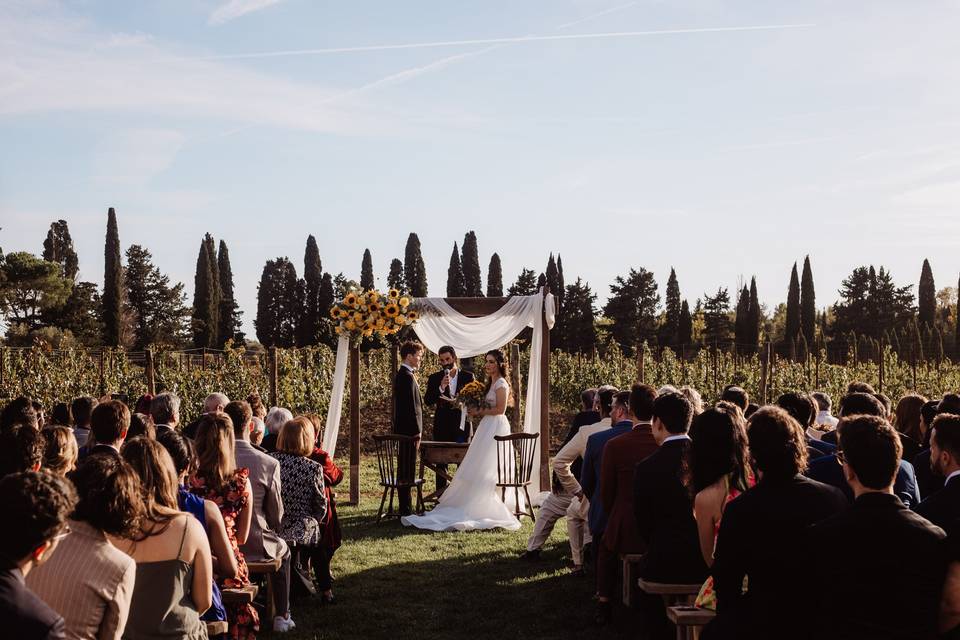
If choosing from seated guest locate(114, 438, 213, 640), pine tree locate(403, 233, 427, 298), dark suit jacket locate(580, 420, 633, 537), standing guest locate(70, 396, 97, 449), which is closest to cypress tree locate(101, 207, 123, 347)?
pine tree locate(403, 233, 427, 298)

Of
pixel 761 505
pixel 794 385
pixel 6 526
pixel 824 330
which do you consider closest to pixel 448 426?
pixel 761 505

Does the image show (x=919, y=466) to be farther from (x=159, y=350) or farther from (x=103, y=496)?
(x=159, y=350)

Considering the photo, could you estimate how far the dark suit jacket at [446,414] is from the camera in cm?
981

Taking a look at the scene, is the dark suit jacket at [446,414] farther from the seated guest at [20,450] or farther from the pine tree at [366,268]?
the pine tree at [366,268]

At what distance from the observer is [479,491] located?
920 cm

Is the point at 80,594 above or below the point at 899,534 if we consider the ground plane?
below

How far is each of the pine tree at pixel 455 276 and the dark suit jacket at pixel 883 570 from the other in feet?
184

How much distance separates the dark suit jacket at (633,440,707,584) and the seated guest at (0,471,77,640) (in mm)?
2829

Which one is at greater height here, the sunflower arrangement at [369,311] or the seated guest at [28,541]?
the sunflower arrangement at [369,311]

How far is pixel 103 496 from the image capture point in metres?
2.71

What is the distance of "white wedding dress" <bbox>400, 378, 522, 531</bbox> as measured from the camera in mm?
9031

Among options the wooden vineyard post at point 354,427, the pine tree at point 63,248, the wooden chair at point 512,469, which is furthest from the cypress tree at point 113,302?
the wooden chair at point 512,469

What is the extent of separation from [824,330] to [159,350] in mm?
46500

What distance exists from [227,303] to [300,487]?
5646 centimetres
